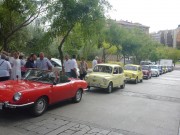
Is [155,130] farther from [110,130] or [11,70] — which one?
[11,70]

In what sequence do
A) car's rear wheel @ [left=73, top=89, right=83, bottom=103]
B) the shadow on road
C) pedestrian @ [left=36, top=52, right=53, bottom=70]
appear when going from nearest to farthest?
1. the shadow on road
2. car's rear wheel @ [left=73, top=89, right=83, bottom=103]
3. pedestrian @ [left=36, top=52, right=53, bottom=70]

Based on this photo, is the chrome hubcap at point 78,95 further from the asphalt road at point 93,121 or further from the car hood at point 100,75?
the car hood at point 100,75

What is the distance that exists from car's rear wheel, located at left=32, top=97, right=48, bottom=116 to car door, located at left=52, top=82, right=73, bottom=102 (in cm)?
48

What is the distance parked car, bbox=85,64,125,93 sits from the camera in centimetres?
1380

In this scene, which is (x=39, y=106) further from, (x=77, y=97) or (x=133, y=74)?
(x=133, y=74)

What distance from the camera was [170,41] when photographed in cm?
16600

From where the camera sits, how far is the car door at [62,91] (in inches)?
340

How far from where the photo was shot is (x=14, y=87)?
760 cm

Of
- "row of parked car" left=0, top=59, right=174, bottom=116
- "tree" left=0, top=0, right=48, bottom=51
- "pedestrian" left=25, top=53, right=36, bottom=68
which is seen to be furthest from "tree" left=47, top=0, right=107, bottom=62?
"row of parked car" left=0, top=59, right=174, bottom=116

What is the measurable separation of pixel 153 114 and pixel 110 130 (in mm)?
2986

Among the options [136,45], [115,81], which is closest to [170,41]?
[136,45]

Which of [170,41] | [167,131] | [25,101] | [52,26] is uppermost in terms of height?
[170,41]

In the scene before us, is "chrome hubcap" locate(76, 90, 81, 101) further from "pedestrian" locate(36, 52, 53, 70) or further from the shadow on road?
the shadow on road

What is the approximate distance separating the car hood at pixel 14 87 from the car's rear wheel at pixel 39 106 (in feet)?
1.36
